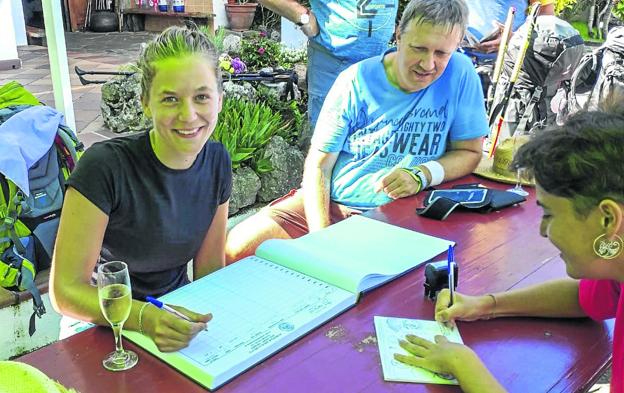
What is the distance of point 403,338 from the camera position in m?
1.28

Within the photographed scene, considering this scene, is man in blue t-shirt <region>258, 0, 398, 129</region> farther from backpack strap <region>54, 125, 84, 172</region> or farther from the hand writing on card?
the hand writing on card

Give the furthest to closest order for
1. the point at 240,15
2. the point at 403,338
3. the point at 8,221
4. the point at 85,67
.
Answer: the point at 240,15 < the point at 85,67 < the point at 8,221 < the point at 403,338

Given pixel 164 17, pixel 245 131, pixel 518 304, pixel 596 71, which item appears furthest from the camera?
pixel 164 17

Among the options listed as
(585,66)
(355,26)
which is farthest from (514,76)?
(585,66)

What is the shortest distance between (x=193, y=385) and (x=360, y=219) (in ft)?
3.11

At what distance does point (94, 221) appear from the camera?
1474mm

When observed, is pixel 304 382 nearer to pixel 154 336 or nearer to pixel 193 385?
pixel 193 385

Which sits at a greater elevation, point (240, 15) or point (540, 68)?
point (540, 68)

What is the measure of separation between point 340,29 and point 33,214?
178 centimetres

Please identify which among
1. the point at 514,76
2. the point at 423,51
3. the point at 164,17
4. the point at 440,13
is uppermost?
the point at 440,13

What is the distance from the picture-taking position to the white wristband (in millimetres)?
2271

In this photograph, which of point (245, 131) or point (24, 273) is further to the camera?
point (245, 131)

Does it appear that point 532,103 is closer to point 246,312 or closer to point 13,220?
point 13,220

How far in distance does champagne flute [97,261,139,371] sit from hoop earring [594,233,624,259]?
0.89 m
